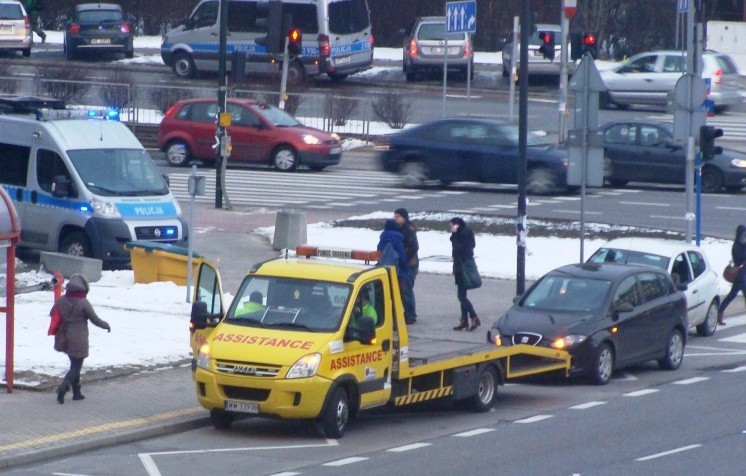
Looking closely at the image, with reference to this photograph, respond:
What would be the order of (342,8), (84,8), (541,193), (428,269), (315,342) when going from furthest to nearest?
(84,8), (342,8), (541,193), (428,269), (315,342)

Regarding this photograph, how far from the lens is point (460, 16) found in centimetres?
3906

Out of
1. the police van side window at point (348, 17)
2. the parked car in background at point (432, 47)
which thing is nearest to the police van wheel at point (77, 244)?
the police van side window at point (348, 17)

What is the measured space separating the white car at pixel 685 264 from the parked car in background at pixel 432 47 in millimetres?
27361

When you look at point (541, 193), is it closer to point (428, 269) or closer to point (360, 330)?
point (428, 269)

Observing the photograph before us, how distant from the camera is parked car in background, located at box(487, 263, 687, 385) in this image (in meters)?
17.1

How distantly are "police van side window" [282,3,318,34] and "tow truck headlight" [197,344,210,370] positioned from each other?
109 feet

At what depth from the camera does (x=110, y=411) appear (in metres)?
14.7

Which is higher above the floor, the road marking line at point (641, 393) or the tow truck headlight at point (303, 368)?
the tow truck headlight at point (303, 368)

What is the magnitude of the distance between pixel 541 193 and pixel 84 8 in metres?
23.5

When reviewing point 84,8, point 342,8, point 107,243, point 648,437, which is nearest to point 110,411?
point 648,437

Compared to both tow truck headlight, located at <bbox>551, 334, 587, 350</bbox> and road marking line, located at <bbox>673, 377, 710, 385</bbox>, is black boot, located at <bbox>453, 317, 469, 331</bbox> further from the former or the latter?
road marking line, located at <bbox>673, 377, 710, 385</bbox>

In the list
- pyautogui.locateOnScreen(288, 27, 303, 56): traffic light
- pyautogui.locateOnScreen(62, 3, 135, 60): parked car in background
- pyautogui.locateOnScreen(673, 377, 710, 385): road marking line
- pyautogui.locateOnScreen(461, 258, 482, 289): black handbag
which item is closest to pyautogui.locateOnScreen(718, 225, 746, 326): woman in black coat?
pyautogui.locateOnScreen(461, 258, 482, 289): black handbag

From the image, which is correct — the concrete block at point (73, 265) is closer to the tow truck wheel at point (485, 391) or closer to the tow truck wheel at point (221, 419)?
the tow truck wheel at point (221, 419)

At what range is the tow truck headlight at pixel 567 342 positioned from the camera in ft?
55.6
